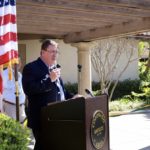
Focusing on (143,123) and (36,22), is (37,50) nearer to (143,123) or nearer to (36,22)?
(143,123)

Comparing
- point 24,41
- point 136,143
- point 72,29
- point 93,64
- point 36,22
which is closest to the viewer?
point 136,143

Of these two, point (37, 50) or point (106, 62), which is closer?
point (37, 50)

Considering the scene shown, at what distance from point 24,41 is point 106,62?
3.63m

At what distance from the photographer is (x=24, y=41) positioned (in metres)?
16.1

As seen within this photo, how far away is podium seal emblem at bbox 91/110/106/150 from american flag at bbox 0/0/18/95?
1125 millimetres

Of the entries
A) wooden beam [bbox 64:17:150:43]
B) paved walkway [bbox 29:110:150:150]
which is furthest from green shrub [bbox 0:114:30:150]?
wooden beam [bbox 64:17:150:43]

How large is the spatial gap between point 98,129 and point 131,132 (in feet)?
19.0

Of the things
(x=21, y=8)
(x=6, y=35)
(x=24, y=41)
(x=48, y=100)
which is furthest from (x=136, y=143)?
(x=24, y=41)

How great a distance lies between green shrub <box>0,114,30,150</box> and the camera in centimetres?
401

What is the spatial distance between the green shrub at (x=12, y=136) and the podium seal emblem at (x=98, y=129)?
995mm

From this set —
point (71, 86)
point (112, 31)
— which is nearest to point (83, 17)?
point (112, 31)

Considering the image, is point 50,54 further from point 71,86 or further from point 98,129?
point 71,86

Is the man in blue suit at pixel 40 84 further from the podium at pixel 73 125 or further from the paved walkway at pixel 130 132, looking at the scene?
the paved walkway at pixel 130 132

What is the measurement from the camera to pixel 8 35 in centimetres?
491
